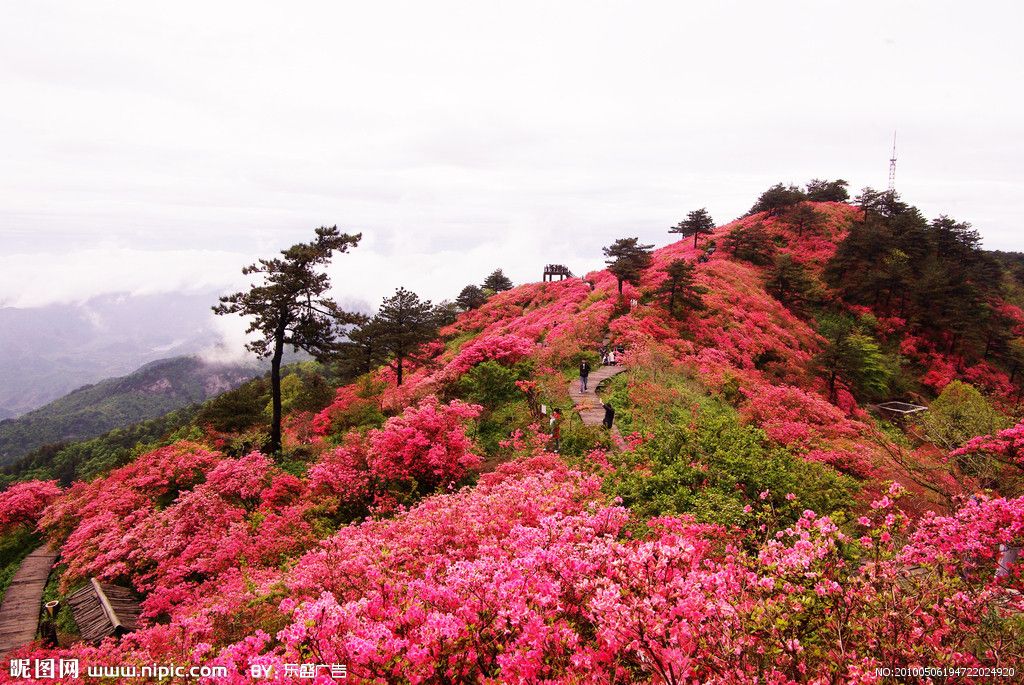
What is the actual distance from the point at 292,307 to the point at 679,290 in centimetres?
1911

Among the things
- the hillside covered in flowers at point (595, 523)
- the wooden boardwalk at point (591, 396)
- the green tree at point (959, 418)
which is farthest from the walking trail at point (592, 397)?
the green tree at point (959, 418)

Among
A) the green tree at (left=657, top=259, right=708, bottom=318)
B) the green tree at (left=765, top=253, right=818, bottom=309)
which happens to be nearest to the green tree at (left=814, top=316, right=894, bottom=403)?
the green tree at (left=765, top=253, right=818, bottom=309)

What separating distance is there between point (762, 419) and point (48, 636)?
65.0 feet

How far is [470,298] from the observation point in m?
42.3

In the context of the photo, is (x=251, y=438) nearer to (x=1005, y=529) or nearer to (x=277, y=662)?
(x=277, y=662)

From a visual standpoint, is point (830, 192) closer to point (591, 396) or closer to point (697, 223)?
point (697, 223)

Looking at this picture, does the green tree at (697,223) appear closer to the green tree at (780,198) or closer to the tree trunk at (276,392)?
the green tree at (780,198)

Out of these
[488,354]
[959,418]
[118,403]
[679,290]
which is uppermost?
[679,290]

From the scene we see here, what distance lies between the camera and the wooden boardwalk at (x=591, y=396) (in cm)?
1500

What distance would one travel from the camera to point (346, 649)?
172 inches

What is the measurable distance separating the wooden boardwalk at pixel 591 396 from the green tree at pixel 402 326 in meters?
9.27

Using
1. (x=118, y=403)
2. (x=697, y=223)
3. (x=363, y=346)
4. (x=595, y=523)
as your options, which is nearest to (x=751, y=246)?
(x=697, y=223)

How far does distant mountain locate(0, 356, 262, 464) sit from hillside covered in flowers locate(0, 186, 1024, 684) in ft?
314

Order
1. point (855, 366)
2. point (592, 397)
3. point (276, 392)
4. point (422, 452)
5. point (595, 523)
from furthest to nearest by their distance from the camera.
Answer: point (855, 366) < point (276, 392) < point (592, 397) < point (422, 452) < point (595, 523)
